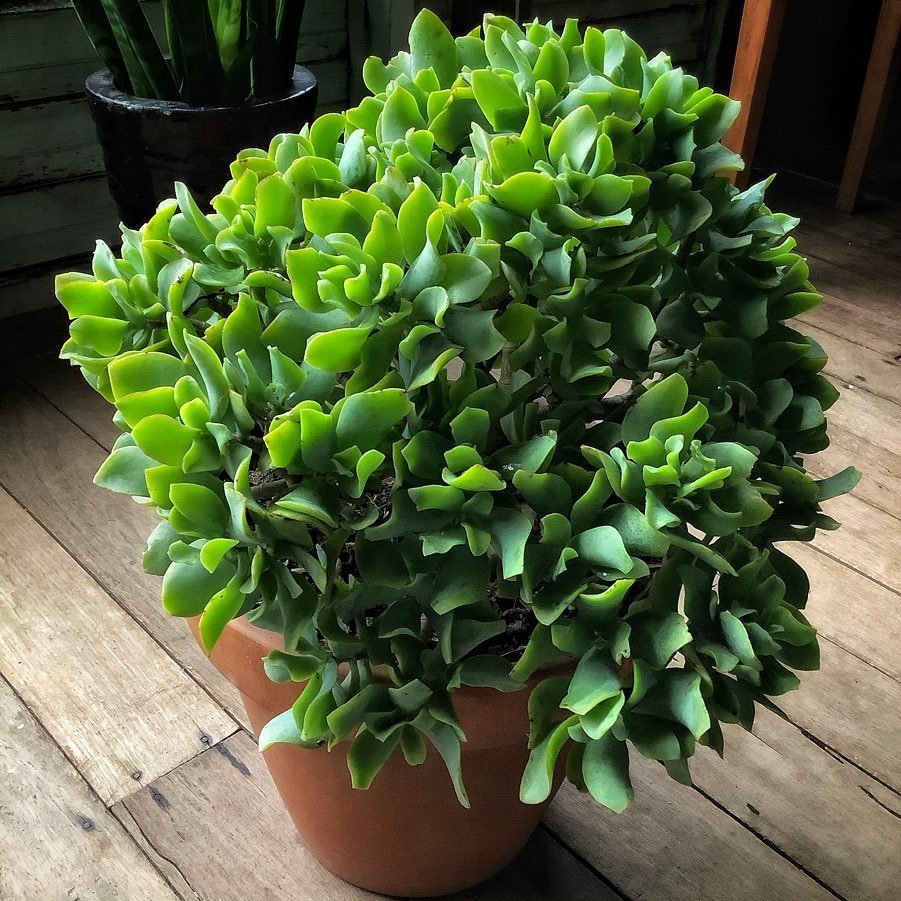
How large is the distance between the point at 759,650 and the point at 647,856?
0.39 m

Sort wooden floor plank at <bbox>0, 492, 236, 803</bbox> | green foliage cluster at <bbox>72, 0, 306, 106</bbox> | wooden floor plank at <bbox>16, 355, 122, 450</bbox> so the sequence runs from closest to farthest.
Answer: wooden floor plank at <bbox>0, 492, 236, 803</bbox>, green foliage cluster at <bbox>72, 0, 306, 106</bbox>, wooden floor plank at <bbox>16, 355, 122, 450</bbox>

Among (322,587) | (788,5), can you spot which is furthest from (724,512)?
(788,5)

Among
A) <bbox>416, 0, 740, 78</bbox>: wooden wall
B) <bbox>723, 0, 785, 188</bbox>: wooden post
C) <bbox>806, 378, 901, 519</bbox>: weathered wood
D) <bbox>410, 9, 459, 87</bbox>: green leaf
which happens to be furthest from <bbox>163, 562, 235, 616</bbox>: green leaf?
<bbox>416, 0, 740, 78</bbox>: wooden wall

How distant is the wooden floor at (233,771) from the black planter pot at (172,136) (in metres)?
0.43

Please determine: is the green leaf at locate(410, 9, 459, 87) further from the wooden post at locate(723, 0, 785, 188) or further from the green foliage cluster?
the wooden post at locate(723, 0, 785, 188)

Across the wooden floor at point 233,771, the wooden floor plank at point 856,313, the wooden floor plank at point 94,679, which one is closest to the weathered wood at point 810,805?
the wooden floor at point 233,771

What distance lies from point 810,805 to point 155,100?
1139 millimetres

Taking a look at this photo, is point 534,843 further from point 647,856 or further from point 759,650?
point 759,650

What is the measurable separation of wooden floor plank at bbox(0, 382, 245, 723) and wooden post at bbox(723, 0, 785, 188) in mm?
1178

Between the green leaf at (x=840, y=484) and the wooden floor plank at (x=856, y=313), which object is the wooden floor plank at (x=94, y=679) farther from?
the wooden floor plank at (x=856, y=313)

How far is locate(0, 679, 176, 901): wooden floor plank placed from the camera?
0.78 metres

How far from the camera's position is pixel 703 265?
565 millimetres

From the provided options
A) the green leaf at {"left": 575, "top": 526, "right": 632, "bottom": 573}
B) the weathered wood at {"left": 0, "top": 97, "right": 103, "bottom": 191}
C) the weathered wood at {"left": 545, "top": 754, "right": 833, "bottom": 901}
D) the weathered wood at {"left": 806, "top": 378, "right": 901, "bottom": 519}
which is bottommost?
the weathered wood at {"left": 806, "top": 378, "right": 901, "bottom": 519}

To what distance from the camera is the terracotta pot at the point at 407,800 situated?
601mm
